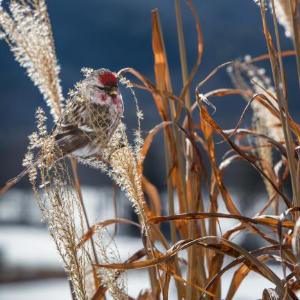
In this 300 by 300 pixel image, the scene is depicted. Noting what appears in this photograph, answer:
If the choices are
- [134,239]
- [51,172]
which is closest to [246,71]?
[51,172]

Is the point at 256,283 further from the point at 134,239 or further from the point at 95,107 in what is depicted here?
the point at 95,107

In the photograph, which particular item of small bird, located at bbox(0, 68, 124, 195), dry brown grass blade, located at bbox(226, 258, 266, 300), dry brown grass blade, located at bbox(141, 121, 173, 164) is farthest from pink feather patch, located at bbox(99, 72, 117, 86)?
dry brown grass blade, located at bbox(226, 258, 266, 300)

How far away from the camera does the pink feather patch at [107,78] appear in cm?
100

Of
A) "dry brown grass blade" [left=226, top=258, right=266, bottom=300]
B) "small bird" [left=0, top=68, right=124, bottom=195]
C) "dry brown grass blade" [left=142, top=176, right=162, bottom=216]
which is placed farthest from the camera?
"dry brown grass blade" [left=142, top=176, right=162, bottom=216]

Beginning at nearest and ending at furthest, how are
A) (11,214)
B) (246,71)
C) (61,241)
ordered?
1. (61,241)
2. (246,71)
3. (11,214)

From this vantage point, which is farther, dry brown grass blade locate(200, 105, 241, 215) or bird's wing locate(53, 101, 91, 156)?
dry brown grass blade locate(200, 105, 241, 215)

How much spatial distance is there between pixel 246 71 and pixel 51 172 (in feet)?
2.94

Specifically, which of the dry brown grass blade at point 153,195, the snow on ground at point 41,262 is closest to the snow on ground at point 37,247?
the snow on ground at point 41,262

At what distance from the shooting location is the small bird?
0.88m

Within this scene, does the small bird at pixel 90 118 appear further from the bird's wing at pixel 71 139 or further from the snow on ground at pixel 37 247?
the snow on ground at pixel 37 247

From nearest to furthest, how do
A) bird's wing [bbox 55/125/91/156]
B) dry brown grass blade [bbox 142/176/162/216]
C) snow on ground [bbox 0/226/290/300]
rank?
bird's wing [bbox 55/125/91/156]
dry brown grass blade [bbox 142/176/162/216]
snow on ground [bbox 0/226/290/300]

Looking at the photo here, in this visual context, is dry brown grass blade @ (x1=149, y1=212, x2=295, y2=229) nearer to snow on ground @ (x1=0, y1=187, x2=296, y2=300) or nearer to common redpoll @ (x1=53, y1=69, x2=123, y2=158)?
common redpoll @ (x1=53, y1=69, x2=123, y2=158)

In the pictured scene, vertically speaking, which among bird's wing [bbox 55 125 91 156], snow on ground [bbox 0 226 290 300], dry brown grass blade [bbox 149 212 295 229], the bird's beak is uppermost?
the bird's beak

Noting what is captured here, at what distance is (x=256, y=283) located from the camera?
4344 millimetres
